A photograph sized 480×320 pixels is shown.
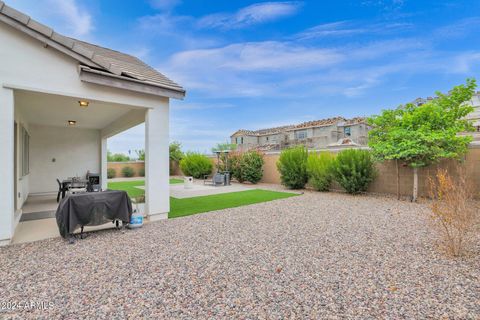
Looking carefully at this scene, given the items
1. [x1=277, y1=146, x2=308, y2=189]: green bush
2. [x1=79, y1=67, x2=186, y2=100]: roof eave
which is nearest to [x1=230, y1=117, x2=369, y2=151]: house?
[x1=277, y1=146, x2=308, y2=189]: green bush

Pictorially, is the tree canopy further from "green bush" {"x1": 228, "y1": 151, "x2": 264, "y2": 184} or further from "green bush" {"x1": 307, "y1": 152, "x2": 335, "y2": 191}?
"green bush" {"x1": 228, "y1": 151, "x2": 264, "y2": 184}

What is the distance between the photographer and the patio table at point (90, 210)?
480 cm

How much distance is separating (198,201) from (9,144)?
623 centimetres

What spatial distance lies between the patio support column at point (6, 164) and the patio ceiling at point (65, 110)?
1.43m

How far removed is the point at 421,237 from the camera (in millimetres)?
5035

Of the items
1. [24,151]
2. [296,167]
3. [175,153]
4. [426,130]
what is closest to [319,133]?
[175,153]

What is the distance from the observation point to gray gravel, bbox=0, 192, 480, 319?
2594 mm

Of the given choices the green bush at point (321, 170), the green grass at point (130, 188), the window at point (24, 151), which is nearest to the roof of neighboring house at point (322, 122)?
the green bush at point (321, 170)

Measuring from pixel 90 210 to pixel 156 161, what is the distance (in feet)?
6.35

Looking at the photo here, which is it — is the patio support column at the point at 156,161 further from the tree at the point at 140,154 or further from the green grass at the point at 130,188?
the tree at the point at 140,154

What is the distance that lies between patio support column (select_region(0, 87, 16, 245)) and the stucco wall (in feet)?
25.7

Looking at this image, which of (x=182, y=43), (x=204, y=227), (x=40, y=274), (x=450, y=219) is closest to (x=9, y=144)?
(x=40, y=274)

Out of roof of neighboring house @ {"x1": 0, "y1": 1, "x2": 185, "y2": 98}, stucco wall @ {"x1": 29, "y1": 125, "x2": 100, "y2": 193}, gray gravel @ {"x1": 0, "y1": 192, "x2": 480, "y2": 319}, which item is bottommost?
gray gravel @ {"x1": 0, "y1": 192, "x2": 480, "y2": 319}

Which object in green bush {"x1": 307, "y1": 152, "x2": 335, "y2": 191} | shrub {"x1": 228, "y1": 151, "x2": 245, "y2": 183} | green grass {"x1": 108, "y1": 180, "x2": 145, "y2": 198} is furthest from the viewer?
shrub {"x1": 228, "y1": 151, "x2": 245, "y2": 183}
